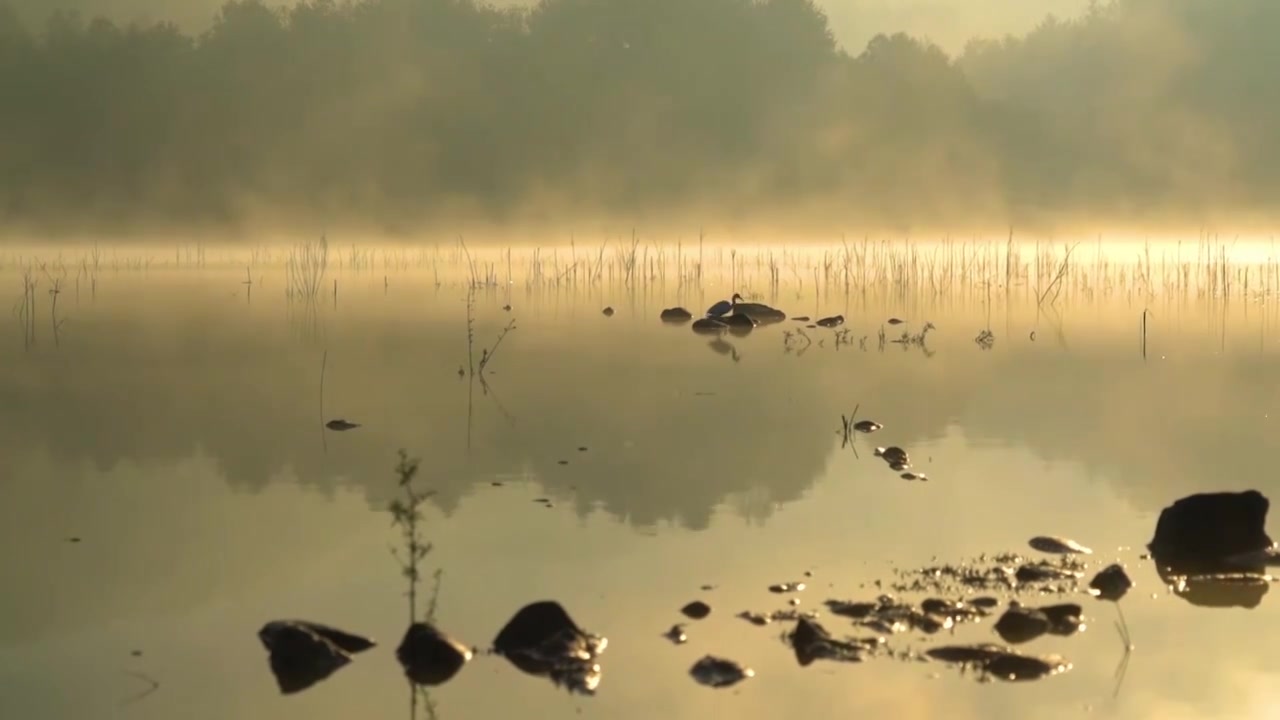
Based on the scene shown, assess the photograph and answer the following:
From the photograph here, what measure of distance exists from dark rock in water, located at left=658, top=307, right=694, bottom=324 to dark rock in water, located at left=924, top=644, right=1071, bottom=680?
17.3 m

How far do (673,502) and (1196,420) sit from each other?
551 centimetres

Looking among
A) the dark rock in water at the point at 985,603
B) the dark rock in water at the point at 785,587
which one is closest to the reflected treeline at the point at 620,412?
the dark rock in water at the point at 785,587

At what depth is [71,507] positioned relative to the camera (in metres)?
9.82

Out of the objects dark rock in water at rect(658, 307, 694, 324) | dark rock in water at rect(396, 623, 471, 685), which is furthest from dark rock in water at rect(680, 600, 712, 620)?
dark rock in water at rect(658, 307, 694, 324)

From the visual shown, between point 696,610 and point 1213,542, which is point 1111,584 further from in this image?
point 696,610

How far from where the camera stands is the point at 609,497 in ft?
32.7

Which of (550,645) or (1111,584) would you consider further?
(1111,584)

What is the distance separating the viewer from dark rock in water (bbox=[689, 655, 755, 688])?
625cm

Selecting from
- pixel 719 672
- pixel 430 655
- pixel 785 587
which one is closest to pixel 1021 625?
pixel 785 587

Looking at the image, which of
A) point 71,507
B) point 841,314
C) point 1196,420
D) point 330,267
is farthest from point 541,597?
point 330,267

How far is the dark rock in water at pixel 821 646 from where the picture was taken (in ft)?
21.2

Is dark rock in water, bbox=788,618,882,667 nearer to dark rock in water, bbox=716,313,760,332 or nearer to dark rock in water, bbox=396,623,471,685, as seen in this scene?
dark rock in water, bbox=396,623,471,685

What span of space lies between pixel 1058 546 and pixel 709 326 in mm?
14088

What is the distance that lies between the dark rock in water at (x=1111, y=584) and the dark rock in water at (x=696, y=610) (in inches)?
71.1
